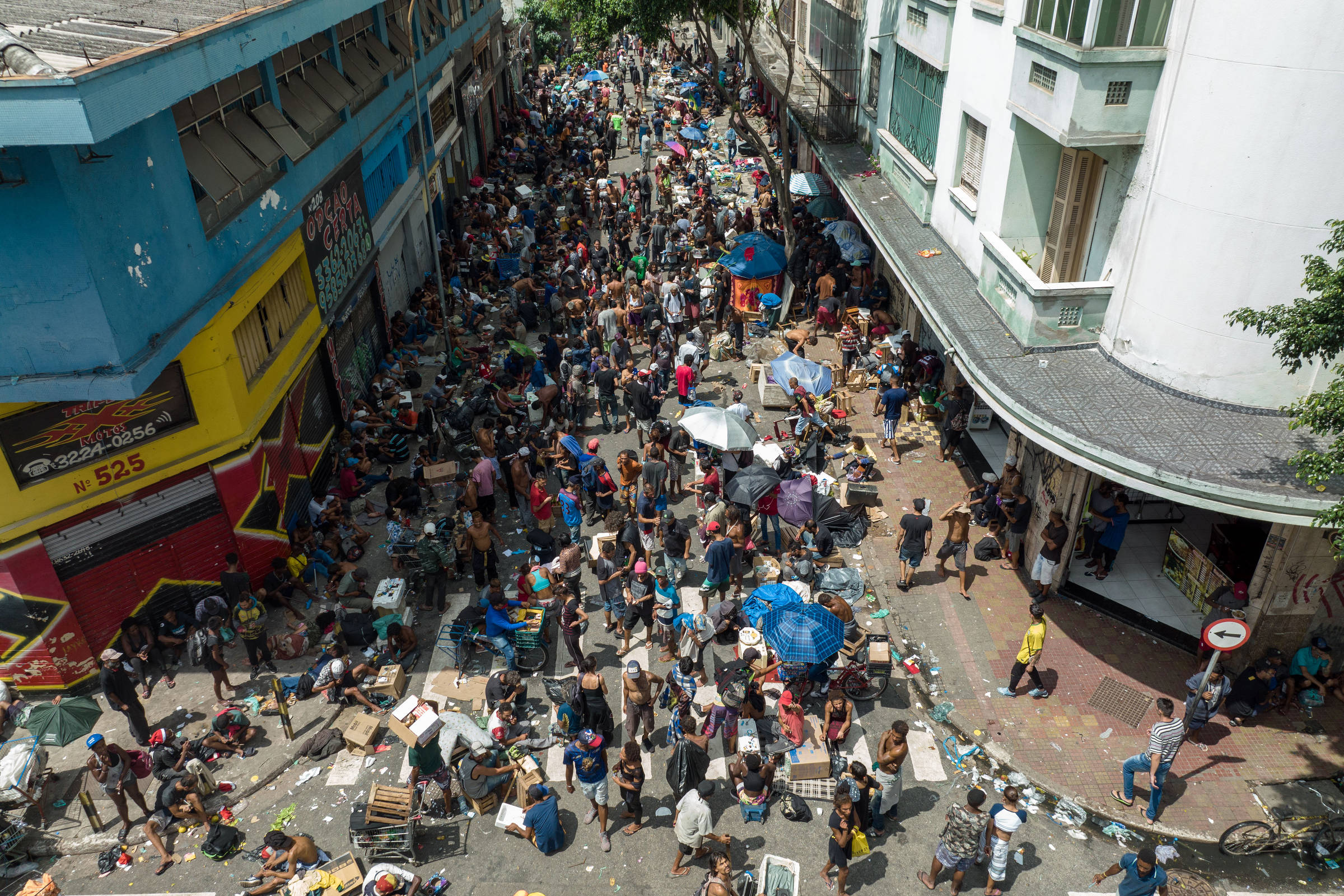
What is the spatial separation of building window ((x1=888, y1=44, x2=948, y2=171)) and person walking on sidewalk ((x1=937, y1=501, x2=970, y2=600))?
921 centimetres

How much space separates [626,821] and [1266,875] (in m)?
7.25

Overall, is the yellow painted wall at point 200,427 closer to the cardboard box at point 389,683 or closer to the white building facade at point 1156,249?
the cardboard box at point 389,683

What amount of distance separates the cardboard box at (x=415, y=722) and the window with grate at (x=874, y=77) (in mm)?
19915

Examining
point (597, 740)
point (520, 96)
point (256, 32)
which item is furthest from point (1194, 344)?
point (520, 96)

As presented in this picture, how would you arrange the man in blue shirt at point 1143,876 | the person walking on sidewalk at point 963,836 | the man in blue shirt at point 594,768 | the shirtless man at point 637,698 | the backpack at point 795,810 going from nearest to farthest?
1. the man in blue shirt at point 1143,876
2. the person walking on sidewalk at point 963,836
3. the man in blue shirt at point 594,768
4. the backpack at point 795,810
5. the shirtless man at point 637,698

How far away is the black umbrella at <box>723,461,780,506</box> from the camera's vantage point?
47.6 feet

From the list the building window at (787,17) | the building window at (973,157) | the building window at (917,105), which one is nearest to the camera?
the building window at (973,157)

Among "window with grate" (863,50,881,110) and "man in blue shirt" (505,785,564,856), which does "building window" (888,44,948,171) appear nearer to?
"window with grate" (863,50,881,110)

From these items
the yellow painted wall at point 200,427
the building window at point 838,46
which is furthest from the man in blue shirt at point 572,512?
the building window at point 838,46

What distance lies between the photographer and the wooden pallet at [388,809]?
10492 millimetres

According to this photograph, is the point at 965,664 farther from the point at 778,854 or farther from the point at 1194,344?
the point at 1194,344

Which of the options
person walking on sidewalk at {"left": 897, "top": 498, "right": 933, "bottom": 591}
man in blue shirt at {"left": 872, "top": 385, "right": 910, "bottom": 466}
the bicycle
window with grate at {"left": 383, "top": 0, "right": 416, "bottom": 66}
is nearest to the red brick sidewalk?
the bicycle

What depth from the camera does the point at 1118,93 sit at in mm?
12125

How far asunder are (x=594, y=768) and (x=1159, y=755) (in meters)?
6.54
